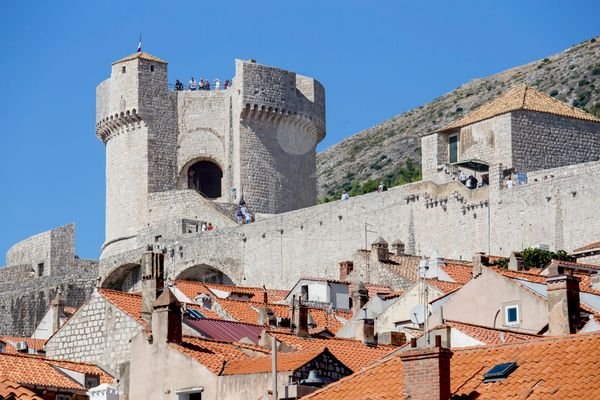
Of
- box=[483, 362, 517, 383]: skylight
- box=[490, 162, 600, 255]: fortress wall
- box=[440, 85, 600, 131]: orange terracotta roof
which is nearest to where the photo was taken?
box=[483, 362, 517, 383]: skylight

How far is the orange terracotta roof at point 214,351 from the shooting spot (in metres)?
21.3

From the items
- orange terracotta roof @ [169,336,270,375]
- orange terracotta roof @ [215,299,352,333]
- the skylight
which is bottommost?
the skylight

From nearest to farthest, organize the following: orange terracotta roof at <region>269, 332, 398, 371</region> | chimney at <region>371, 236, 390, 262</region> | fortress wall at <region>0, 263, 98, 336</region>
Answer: orange terracotta roof at <region>269, 332, 398, 371</region> < chimney at <region>371, 236, 390, 262</region> < fortress wall at <region>0, 263, 98, 336</region>

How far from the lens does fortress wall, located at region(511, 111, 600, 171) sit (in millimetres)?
53344

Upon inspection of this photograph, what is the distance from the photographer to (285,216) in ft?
191

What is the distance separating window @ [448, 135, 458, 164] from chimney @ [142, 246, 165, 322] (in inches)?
1129

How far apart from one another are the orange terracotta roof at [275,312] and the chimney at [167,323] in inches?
352

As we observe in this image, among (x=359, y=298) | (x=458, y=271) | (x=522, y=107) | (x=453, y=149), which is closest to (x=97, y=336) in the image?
(x=359, y=298)

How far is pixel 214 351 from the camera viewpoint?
2231 cm

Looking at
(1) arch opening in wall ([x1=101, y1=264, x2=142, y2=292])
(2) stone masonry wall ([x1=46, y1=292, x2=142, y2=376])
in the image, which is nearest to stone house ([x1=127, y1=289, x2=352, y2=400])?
(2) stone masonry wall ([x1=46, y1=292, x2=142, y2=376])

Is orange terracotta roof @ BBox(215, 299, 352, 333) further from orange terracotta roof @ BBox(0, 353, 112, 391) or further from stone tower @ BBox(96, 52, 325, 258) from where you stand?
stone tower @ BBox(96, 52, 325, 258)

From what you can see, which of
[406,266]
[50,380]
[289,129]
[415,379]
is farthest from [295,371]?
[289,129]

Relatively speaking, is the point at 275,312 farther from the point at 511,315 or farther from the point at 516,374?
the point at 516,374

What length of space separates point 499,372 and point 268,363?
12.8 ft
